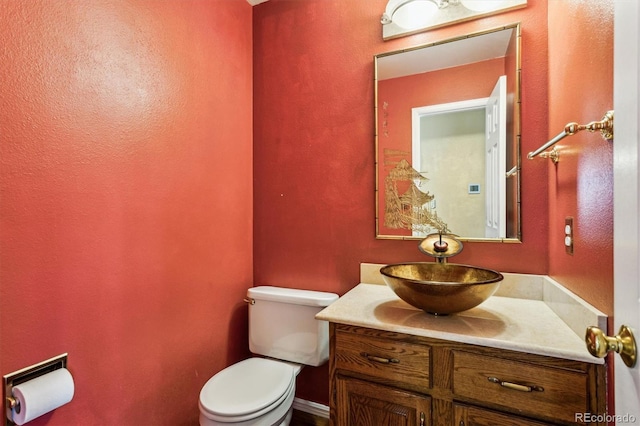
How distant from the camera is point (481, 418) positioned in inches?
39.5

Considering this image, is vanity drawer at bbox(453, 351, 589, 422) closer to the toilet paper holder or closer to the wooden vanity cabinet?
the wooden vanity cabinet

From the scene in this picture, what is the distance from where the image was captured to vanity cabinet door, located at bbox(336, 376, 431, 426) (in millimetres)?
1093

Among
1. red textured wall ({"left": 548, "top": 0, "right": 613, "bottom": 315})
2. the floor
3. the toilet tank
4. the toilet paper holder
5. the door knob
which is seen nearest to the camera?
the door knob

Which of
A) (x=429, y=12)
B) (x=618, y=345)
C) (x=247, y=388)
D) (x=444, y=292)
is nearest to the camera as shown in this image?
(x=618, y=345)

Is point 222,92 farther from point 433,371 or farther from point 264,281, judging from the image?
point 433,371

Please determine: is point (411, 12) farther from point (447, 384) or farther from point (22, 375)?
point (22, 375)

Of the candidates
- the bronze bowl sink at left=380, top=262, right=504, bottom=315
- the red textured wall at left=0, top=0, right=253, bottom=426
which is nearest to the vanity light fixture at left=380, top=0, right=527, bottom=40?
the red textured wall at left=0, top=0, right=253, bottom=426

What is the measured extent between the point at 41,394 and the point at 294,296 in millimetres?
1043

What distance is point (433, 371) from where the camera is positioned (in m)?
1.07

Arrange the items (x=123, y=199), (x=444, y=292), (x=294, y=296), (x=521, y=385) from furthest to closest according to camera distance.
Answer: (x=294, y=296) < (x=123, y=199) < (x=444, y=292) < (x=521, y=385)

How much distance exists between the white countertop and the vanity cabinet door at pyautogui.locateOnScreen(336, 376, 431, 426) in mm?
239

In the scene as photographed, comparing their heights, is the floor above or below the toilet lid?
below

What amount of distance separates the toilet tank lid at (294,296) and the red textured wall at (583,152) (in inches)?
41.4

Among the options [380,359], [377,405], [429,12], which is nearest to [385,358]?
[380,359]
